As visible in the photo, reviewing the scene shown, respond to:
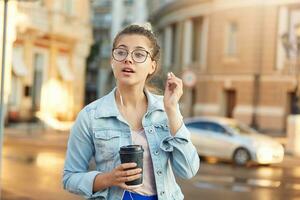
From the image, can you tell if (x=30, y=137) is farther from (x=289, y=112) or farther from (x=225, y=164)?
(x=289, y=112)

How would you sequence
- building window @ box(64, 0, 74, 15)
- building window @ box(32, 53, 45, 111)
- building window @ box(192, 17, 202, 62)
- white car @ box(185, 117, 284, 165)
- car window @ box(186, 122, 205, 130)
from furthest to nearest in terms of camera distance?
building window @ box(192, 17, 202, 62) → building window @ box(64, 0, 74, 15) → building window @ box(32, 53, 45, 111) → car window @ box(186, 122, 205, 130) → white car @ box(185, 117, 284, 165)

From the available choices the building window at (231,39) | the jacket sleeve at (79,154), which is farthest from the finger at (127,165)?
the building window at (231,39)

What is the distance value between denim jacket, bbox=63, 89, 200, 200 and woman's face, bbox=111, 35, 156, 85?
0.53ft

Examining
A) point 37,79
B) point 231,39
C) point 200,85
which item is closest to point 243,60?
point 231,39

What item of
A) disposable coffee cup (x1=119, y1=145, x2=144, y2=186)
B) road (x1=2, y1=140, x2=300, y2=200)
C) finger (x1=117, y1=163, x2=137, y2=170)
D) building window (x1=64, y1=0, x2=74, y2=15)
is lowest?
road (x1=2, y1=140, x2=300, y2=200)

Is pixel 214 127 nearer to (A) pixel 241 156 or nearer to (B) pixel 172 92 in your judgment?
(A) pixel 241 156

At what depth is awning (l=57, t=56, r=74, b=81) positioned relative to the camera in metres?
33.3

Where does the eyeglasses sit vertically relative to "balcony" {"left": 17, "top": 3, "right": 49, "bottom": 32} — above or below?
below

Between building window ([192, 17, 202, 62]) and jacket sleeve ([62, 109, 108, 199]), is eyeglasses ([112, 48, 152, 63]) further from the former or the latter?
building window ([192, 17, 202, 62])

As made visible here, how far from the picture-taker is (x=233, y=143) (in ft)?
57.2

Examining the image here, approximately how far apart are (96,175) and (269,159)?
14747 millimetres

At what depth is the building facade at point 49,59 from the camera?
2955 cm

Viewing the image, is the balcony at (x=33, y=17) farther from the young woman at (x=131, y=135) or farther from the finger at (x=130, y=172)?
the finger at (x=130, y=172)

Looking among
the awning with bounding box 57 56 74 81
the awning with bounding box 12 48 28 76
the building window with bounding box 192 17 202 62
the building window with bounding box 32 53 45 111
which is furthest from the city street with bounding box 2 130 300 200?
the building window with bounding box 192 17 202 62
